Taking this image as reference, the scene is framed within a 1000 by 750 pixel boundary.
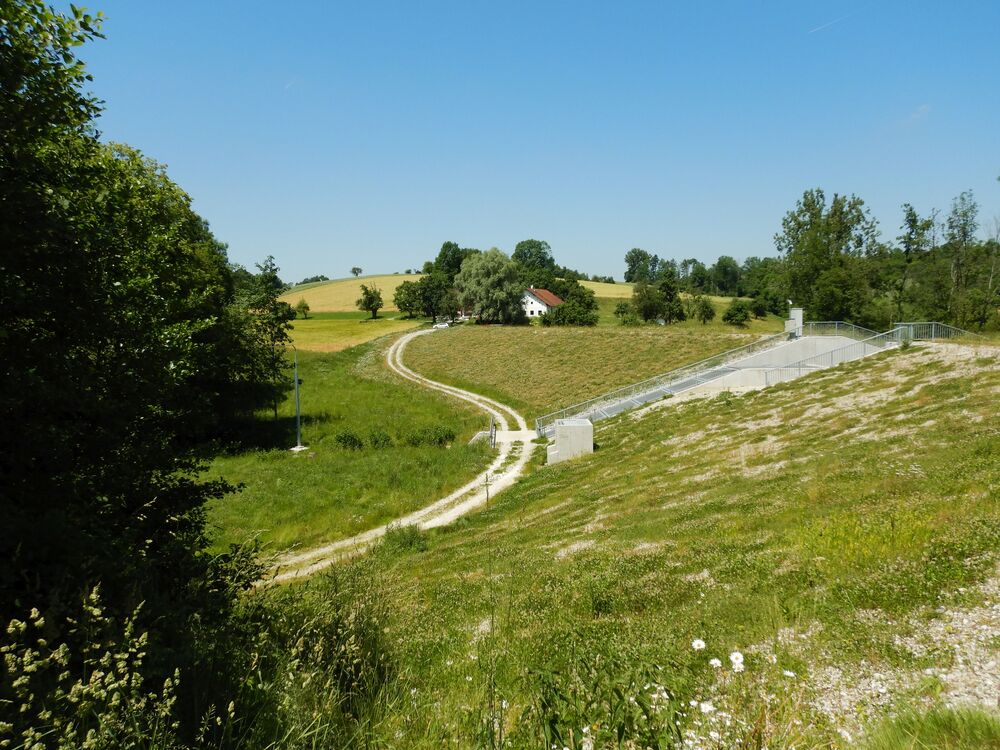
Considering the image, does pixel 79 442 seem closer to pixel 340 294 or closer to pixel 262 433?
pixel 262 433

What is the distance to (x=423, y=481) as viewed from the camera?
25.3m

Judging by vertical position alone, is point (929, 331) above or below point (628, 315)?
below

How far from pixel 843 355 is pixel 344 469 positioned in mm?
29239

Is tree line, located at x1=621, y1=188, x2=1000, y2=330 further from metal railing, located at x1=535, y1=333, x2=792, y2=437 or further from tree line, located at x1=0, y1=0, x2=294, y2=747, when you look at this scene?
tree line, located at x1=0, y1=0, x2=294, y2=747

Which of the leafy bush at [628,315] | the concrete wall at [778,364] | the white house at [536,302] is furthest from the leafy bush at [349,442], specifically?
the white house at [536,302]

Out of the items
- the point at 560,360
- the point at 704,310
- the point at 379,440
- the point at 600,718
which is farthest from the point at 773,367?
the point at 704,310

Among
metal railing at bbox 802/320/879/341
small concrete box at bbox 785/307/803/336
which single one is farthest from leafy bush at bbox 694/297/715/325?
metal railing at bbox 802/320/879/341

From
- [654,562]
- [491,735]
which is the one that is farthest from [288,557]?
[491,735]

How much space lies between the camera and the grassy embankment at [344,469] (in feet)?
70.1

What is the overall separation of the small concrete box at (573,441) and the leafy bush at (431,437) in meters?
9.45

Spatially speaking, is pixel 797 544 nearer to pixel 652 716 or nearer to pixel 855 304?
pixel 652 716

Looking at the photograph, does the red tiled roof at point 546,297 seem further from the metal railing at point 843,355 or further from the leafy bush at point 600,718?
the leafy bush at point 600,718

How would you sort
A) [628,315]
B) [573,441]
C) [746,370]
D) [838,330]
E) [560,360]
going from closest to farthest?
[573,441] < [746,370] < [838,330] < [560,360] < [628,315]

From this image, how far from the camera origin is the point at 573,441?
86.2 feet
